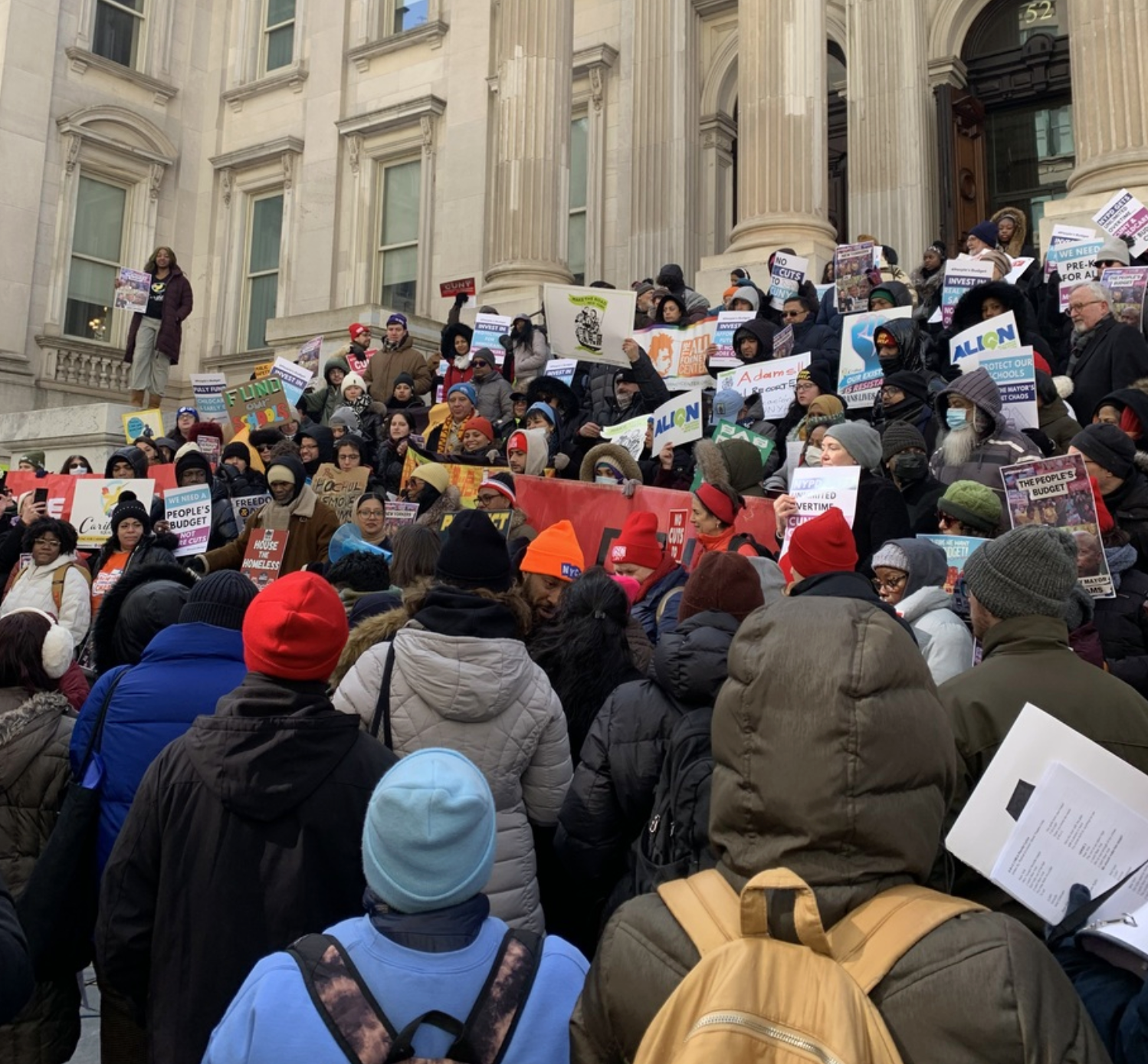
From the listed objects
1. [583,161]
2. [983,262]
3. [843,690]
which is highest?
[583,161]

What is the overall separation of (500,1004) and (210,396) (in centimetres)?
1253

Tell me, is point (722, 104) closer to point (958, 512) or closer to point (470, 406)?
point (470, 406)

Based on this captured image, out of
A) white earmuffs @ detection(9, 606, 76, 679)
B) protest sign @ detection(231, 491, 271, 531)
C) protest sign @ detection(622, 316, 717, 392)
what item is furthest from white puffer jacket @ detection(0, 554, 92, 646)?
protest sign @ detection(622, 316, 717, 392)

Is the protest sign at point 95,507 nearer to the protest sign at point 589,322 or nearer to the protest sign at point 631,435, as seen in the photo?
the protest sign at point 589,322

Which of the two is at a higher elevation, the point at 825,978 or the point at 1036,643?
the point at 1036,643

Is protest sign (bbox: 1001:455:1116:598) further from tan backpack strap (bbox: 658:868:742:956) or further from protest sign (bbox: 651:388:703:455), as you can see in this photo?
protest sign (bbox: 651:388:703:455)

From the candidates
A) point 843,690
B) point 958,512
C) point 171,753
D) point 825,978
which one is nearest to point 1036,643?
point 843,690

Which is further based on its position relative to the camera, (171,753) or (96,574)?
(96,574)

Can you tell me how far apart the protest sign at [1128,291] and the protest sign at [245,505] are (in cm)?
647

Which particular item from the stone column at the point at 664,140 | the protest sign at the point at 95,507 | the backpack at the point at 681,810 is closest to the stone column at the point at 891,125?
the stone column at the point at 664,140

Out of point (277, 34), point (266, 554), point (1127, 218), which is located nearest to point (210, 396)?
point (266, 554)

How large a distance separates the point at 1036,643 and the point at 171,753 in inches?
77.0

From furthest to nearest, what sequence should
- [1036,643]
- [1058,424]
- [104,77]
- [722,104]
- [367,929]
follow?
[104,77] → [722,104] → [1058,424] → [1036,643] → [367,929]

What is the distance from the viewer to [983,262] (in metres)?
9.10
